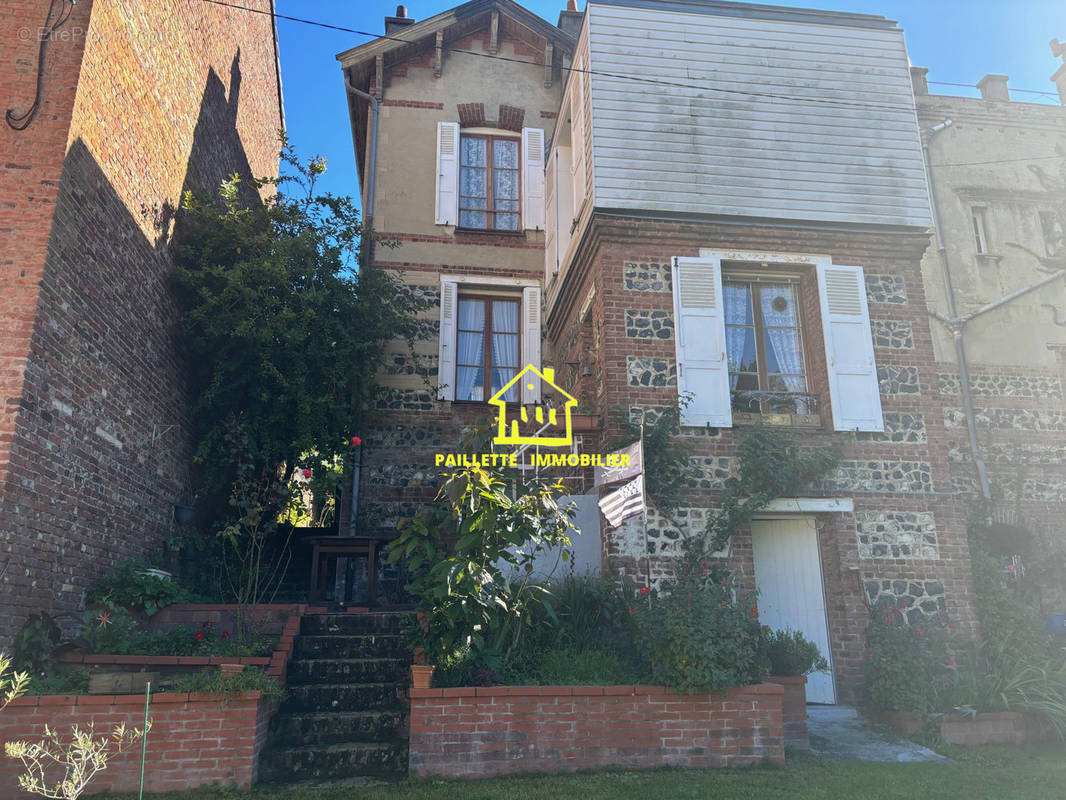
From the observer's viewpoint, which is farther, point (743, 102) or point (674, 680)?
point (743, 102)

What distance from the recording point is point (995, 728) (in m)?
6.68

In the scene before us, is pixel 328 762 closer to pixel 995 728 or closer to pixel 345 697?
pixel 345 697

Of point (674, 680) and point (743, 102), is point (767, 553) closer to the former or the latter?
point (674, 680)

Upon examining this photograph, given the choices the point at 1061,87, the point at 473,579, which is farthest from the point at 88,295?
the point at 1061,87

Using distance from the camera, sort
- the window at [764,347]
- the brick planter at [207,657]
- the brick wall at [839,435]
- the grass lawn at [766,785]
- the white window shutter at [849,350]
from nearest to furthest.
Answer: the grass lawn at [766,785] < the brick planter at [207,657] < the brick wall at [839,435] < the white window shutter at [849,350] < the window at [764,347]

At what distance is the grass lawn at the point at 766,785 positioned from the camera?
5.05m

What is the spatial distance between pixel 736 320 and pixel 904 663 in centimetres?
397

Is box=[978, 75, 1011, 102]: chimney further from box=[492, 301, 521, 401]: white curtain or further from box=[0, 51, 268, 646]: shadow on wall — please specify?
box=[0, 51, 268, 646]: shadow on wall

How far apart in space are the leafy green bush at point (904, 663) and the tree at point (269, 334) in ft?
21.1

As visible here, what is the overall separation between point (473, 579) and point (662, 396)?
137 inches

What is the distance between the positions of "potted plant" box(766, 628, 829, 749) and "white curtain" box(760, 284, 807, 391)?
304 cm

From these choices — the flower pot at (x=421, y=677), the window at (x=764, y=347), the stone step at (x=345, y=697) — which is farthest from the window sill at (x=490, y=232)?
the flower pot at (x=421, y=677)

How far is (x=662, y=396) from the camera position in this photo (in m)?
8.28

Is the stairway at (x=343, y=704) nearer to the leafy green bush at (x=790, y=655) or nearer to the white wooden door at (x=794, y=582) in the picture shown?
the leafy green bush at (x=790, y=655)
